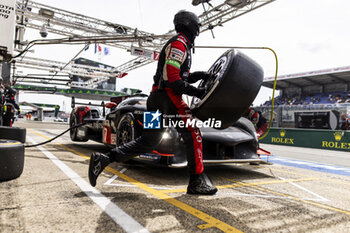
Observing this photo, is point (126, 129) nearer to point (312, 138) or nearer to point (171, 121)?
point (171, 121)

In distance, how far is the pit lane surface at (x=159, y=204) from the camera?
5.65 feet

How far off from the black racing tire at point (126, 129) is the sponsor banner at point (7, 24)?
2.46 meters

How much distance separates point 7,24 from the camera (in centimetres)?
438

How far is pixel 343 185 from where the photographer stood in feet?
11.4

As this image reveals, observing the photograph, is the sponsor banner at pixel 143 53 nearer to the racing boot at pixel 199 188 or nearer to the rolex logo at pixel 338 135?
the rolex logo at pixel 338 135

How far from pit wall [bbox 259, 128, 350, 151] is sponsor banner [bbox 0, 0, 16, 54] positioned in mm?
12260

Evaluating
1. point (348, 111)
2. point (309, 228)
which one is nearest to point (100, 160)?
point (309, 228)

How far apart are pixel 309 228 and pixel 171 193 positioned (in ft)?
4.19

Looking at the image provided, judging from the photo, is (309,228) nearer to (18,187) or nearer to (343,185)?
(343,185)

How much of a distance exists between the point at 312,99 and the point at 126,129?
31.6 m

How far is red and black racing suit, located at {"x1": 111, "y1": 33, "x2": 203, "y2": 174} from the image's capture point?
232cm

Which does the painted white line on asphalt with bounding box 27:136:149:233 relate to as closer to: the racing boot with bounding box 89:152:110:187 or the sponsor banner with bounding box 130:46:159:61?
the racing boot with bounding box 89:152:110:187

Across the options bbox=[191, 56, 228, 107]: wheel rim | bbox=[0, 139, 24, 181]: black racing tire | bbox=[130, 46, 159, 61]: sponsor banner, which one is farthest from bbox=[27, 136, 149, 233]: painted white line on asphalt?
bbox=[130, 46, 159, 61]: sponsor banner

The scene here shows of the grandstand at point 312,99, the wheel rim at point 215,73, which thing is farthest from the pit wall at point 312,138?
the wheel rim at point 215,73
